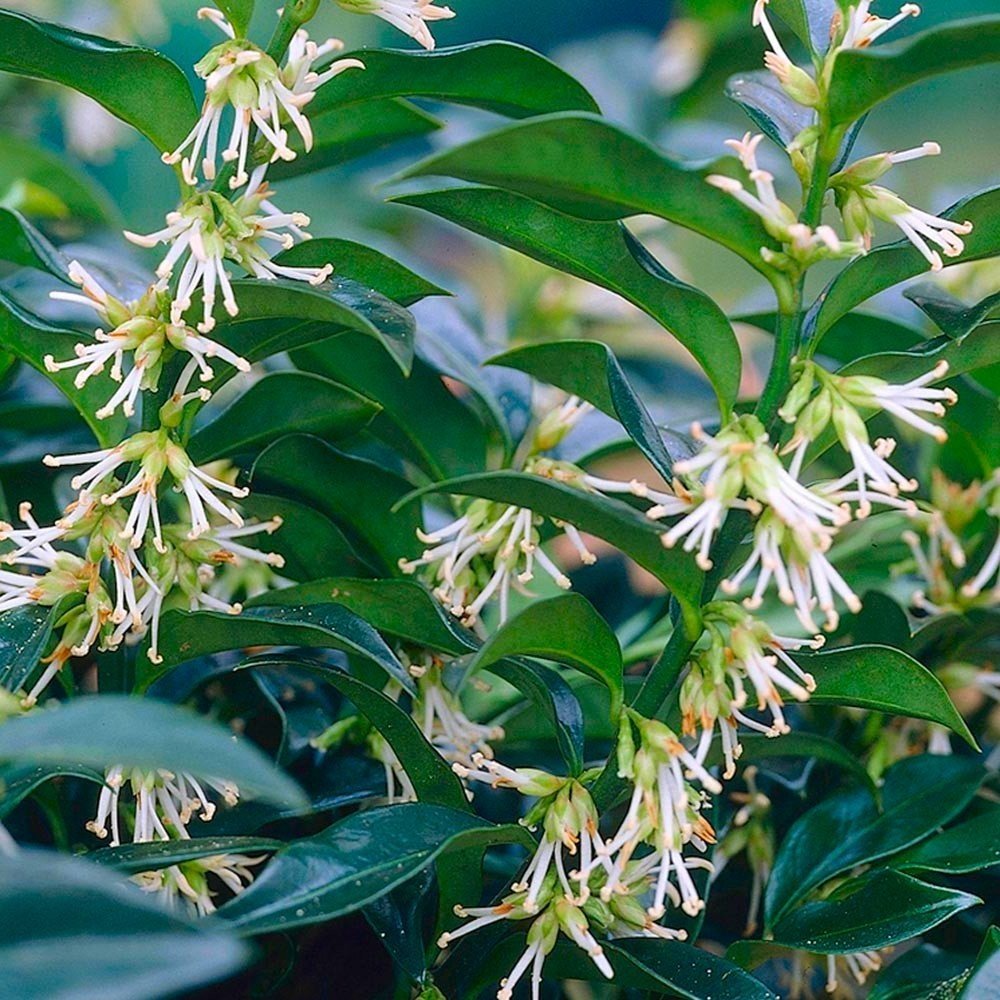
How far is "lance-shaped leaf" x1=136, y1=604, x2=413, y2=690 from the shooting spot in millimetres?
575

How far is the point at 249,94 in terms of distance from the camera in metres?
0.60

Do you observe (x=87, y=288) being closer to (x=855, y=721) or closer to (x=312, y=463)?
(x=312, y=463)

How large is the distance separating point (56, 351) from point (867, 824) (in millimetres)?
529

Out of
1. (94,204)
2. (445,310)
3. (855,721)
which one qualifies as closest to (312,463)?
(445,310)

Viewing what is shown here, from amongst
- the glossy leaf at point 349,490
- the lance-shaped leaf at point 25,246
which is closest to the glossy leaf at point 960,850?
the glossy leaf at point 349,490

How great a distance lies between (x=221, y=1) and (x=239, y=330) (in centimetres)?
16

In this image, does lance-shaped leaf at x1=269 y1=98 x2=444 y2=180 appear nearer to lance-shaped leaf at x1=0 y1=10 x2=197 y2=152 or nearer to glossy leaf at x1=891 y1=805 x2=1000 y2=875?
lance-shaped leaf at x1=0 y1=10 x2=197 y2=152

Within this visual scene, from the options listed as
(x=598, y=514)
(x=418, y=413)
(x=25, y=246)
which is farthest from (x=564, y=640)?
(x=25, y=246)

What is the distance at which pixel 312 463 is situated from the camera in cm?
75

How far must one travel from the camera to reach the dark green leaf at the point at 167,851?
526mm

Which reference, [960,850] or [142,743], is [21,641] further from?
[960,850]

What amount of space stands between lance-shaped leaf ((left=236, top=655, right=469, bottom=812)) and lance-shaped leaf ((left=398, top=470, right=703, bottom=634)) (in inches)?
4.9

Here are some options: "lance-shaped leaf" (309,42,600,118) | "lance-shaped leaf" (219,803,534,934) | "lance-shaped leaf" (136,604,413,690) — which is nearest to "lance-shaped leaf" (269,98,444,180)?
"lance-shaped leaf" (309,42,600,118)

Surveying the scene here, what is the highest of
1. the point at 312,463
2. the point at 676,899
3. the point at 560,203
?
the point at 560,203
